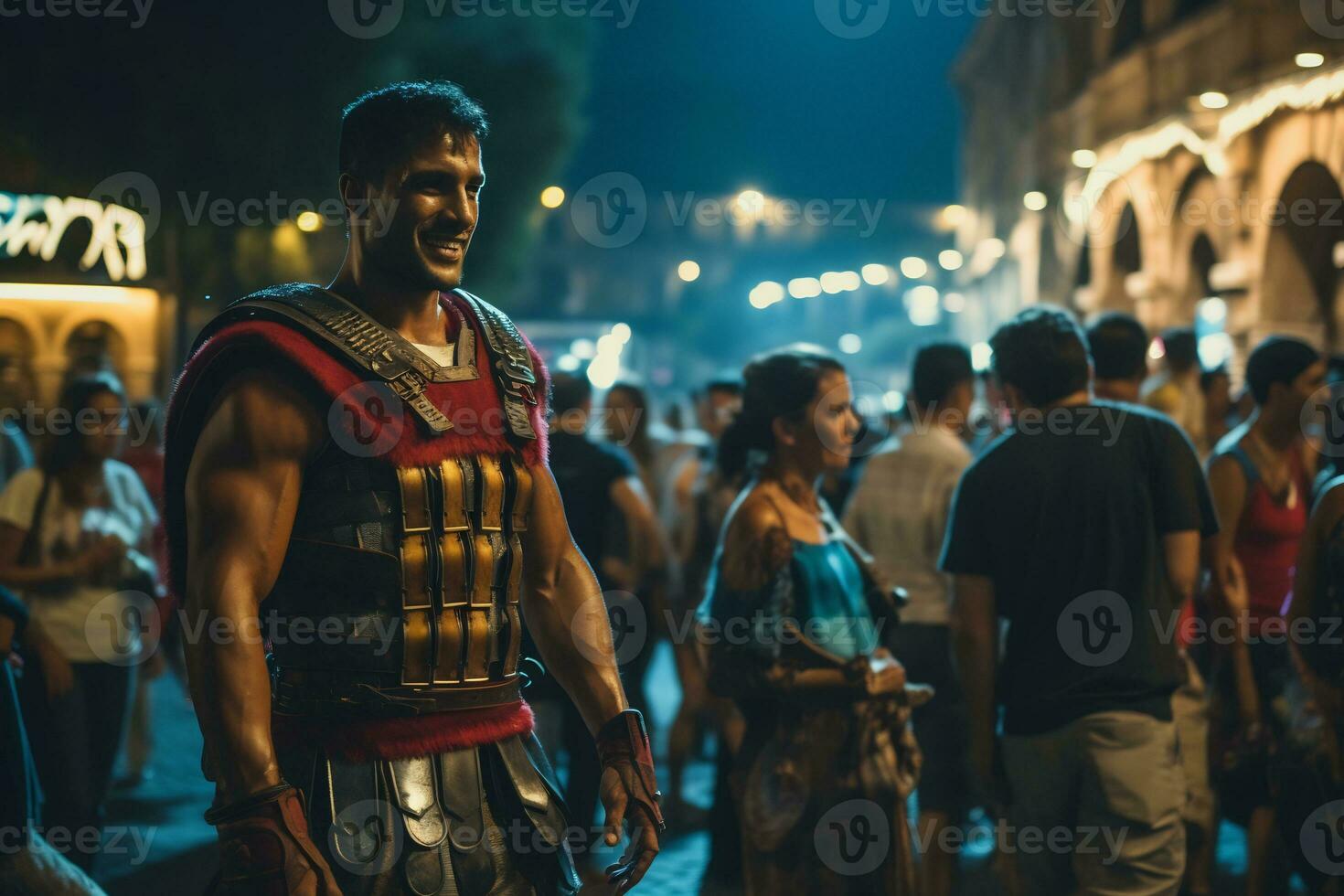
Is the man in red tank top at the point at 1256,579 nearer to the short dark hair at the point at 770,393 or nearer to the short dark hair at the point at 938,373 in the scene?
the short dark hair at the point at 938,373

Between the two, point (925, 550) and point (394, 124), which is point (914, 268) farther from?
point (394, 124)

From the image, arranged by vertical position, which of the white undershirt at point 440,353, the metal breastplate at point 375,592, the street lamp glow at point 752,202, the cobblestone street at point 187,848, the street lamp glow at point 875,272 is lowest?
the cobblestone street at point 187,848

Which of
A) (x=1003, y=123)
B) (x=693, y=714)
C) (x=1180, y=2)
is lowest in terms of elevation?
(x=693, y=714)

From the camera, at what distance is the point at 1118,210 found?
21734mm

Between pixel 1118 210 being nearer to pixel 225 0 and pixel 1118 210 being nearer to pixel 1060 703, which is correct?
pixel 225 0

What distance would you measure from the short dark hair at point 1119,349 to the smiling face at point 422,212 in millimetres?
3408

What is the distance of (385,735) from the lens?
2.60 meters

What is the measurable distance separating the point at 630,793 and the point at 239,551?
0.86 metres

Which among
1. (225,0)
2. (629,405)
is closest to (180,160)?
(225,0)

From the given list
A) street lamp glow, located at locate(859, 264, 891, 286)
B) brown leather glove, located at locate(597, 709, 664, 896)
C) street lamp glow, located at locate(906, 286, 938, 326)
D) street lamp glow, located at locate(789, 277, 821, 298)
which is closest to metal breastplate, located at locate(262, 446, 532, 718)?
brown leather glove, located at locate(597, 709, 664, 896)

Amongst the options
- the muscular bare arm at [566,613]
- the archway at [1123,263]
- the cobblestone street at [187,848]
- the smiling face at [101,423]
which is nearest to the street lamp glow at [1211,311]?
the archway at [1123,263]

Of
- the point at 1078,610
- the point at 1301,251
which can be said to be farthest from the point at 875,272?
the point at 1078,610

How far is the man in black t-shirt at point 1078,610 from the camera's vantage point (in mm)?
4242

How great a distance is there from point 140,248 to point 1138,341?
1669cm
